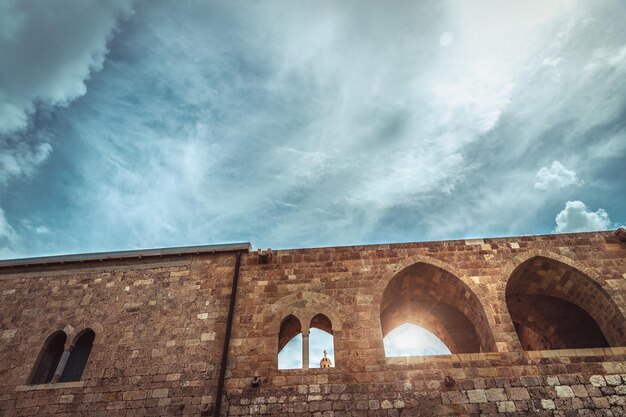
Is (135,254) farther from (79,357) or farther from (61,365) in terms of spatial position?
(61,365)

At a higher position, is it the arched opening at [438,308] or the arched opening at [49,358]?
the arched opening at [438,308]

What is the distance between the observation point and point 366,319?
30.0ft

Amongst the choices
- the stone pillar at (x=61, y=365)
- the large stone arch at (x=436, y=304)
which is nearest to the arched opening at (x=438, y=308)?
the large stone arch at (x=436, y=304)

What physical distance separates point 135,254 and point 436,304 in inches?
355

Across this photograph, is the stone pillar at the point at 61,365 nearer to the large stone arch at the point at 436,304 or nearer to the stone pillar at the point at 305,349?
the stone pillar at the point at 305,349

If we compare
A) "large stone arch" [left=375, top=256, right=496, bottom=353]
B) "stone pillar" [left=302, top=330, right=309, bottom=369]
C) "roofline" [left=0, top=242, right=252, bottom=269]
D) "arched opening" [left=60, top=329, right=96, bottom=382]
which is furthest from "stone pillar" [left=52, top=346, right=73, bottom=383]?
"large stone arch" [left=375, top=256, right=496, bottom=353]

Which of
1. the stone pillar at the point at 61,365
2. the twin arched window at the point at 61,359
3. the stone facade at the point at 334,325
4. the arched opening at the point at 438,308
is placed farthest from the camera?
the arched opening at the point at 438,308

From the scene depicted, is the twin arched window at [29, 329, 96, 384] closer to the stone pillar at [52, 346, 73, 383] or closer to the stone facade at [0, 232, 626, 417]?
the stone pillar at [52, 346, 73, 383]

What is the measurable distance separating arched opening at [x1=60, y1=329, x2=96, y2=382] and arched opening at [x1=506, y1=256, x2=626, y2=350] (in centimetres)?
1117

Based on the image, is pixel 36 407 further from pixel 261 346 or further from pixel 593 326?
pixel 593 326

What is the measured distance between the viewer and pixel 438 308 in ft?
38.1

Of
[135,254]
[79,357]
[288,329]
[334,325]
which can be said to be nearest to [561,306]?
[334,325]

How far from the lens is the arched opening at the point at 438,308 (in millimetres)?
9812

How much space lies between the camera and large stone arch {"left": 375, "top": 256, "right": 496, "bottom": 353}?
9.71 meters
